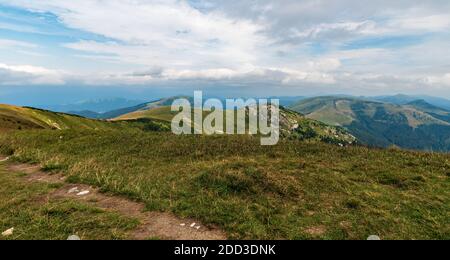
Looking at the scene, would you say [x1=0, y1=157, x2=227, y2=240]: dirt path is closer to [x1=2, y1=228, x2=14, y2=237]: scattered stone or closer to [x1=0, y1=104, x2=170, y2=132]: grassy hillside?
[x1=2, y1=228, x2=14, y2=237]: scattered stone

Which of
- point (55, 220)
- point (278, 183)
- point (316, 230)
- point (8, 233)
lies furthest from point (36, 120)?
point (316, 230)

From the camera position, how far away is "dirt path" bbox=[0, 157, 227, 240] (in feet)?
34.4

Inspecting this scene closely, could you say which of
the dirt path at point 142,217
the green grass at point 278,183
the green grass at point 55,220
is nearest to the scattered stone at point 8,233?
the green grass at point 55,220

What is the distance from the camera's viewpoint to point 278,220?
37.7 ft

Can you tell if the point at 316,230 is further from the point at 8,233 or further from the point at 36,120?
the point at 36,120

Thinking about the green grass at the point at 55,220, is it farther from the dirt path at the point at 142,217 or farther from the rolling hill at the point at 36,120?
the rolling hill at the point at 36,120

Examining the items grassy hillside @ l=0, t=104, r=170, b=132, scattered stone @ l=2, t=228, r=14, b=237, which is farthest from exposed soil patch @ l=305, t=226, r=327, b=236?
grassy hillside @ l=0, t=104, r=170, b=132

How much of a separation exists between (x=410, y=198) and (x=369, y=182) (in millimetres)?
2512

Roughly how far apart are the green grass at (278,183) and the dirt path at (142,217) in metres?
0.47

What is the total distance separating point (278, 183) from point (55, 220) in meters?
9.29

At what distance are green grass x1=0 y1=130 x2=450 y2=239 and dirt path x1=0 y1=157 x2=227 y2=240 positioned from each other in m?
0.47

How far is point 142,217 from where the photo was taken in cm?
1198
